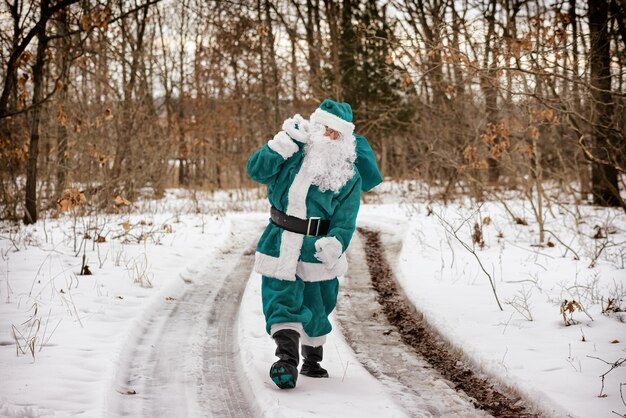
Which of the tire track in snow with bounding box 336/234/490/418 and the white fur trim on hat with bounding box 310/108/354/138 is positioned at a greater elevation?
the white fur trim on hat with bounding box 310/108/354/138

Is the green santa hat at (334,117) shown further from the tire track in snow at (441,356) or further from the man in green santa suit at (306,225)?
the tire track in snow at (441,356)

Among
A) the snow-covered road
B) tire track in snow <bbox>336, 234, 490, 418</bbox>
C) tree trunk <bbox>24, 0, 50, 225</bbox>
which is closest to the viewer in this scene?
the snow-covered road

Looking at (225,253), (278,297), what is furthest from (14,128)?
(278,297)

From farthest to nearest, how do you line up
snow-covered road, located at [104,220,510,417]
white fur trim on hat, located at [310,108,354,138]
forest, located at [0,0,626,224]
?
forest, located at [0,0,626,224], white fur trim on hat, located at [310,108,354,138], snow-covered road, located at [104,220,510,417]

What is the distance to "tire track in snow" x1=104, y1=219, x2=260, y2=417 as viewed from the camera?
336 centimetres

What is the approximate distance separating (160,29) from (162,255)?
22515 mm

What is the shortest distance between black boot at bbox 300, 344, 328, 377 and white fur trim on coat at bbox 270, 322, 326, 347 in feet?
0.27

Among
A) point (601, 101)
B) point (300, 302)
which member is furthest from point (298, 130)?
point (601, 101)

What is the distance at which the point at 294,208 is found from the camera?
373 cm

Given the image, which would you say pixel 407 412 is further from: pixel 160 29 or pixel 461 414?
pixel 160 29

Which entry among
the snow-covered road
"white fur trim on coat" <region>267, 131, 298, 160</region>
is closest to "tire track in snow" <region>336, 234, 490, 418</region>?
the snow-covered road

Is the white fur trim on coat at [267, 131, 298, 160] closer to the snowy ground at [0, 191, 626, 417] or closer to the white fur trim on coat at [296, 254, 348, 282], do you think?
the white fur trim on coat at [296, 254, 348, 282]

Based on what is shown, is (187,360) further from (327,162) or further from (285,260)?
(327,162)

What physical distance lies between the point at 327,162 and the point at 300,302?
38.5 inches
